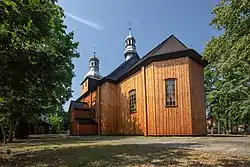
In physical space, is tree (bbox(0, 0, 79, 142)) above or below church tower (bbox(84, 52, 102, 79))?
below

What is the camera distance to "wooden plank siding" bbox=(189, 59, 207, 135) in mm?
19050

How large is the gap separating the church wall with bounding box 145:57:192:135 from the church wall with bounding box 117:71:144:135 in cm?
152

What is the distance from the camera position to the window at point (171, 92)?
1944 cm

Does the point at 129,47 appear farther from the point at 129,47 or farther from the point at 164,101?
the point at 164,101

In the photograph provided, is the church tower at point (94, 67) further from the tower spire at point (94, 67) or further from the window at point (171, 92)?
the window at point (171, 92)

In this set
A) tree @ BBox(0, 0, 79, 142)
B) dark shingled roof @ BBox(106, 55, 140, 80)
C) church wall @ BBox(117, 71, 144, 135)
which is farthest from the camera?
dark shingled roof @ BBox(106, 55, 140, 80)

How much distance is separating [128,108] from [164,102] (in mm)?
5941

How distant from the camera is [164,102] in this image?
1966 cm

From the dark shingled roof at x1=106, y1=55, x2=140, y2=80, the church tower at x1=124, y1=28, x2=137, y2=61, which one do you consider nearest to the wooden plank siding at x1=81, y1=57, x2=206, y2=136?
the dark shingled roof at x1=106, y1=55, x2=140, y2=80

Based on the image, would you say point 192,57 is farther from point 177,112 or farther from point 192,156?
point 192,156

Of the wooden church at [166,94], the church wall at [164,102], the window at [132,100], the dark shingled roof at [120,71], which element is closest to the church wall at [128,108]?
the wooden church at [166,94]

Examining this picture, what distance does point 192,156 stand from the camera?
298 inches

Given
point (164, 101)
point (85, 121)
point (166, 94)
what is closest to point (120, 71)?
point (85, 121)

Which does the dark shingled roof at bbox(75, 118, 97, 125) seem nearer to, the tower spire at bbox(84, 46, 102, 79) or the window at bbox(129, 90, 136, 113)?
the window at bbox(129, 90, 136, 113)
